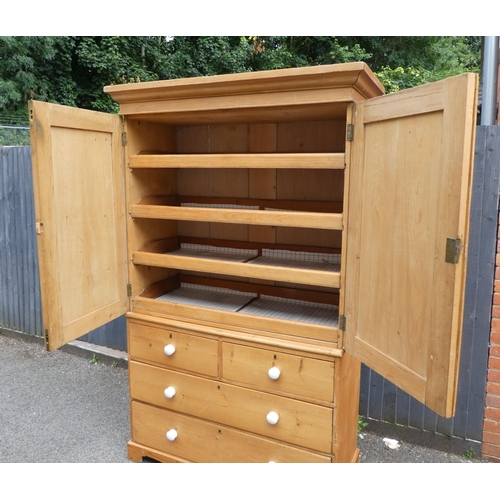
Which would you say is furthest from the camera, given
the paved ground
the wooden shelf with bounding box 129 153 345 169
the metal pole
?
the metal pole

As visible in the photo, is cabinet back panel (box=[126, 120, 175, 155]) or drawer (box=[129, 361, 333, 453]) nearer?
drawer (box=[129, 361, 333, 453])

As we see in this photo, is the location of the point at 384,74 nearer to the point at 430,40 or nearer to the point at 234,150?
the point at 430,40

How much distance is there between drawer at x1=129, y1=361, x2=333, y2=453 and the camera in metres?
1.94

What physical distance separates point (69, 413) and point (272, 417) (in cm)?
162

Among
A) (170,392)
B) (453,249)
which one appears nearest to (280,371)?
(170,392)

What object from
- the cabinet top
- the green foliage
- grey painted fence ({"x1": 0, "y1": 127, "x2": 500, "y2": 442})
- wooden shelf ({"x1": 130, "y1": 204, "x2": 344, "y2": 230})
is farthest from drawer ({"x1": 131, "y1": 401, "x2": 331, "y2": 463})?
the green foliage


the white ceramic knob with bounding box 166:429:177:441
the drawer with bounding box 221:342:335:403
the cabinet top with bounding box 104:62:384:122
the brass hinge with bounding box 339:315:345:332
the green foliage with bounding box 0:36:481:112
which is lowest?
the white ceramic knob with bounding box 166:429:177:441

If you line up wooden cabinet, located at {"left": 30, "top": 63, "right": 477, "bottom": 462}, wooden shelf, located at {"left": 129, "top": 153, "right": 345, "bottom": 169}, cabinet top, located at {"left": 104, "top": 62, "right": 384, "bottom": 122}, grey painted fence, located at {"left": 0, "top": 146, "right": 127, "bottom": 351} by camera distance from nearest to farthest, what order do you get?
wooden cabinet, located at {"left": 30, "top": 63, "right": 477, "bottom": 462} → cabinet top, located at {"left": 104, "top": 62, "right": 384, "bottom": 122} → wooden shelf, located at {"left": 129, "top": 153, "right": 345, "bottom": 169} → grey painted fence, located at {"left": 0, "top": 146, "right": 127, "bottom": 351}

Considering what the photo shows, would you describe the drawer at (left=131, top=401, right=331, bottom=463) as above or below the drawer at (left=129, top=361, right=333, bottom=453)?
below

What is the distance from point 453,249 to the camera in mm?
1281

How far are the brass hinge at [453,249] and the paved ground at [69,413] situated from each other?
5.39 feet

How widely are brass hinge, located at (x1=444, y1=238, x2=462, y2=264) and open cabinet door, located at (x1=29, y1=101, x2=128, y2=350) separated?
1423 mm

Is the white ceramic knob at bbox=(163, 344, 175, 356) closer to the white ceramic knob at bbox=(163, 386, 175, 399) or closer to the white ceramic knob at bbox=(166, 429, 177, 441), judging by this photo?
the white ceramic knob at bbox=(163, 386, 175, 399)

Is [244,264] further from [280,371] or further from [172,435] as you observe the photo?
[172,435]
